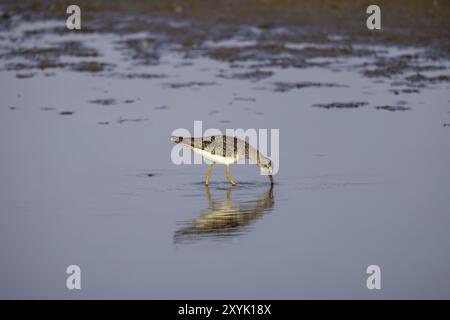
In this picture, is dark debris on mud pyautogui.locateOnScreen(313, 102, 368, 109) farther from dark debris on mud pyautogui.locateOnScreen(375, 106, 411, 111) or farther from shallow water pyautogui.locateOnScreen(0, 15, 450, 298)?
dark debris on mud pyautogui.locateOnScreen(375, 106, 411, 111)

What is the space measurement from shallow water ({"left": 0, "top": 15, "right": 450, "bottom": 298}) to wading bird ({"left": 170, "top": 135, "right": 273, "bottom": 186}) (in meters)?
0.22

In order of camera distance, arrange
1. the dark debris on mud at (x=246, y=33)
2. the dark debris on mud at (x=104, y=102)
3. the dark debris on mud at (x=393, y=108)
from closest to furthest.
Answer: the dark debris on mud at (x=393, y=108) → the dark debris on mud at (x=104, y=102) → the dark debris on mud at (x=246, y=33)

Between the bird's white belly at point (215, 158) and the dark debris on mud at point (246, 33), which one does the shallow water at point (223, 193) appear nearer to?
the bird's white belly at point (215, 158)

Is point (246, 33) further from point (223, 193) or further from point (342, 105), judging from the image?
point (223, 193)

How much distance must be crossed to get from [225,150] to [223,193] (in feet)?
1.83

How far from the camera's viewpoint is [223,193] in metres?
10.6

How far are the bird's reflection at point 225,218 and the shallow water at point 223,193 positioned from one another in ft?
0.07

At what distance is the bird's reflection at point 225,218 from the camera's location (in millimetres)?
9070

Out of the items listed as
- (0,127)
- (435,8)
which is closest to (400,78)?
(435,8)

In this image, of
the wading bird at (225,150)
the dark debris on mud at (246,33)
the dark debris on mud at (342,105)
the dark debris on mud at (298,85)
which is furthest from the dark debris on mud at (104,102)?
the wading bird at (225,150)

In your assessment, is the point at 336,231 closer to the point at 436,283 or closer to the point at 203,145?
the point at 436,283

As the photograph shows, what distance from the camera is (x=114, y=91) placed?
16.1m

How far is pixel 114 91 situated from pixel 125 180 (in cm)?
552

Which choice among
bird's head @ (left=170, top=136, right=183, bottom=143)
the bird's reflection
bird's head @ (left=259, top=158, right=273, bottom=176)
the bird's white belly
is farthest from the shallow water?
bird's head @ (left=170, top=136, right=183, bottom=143)
